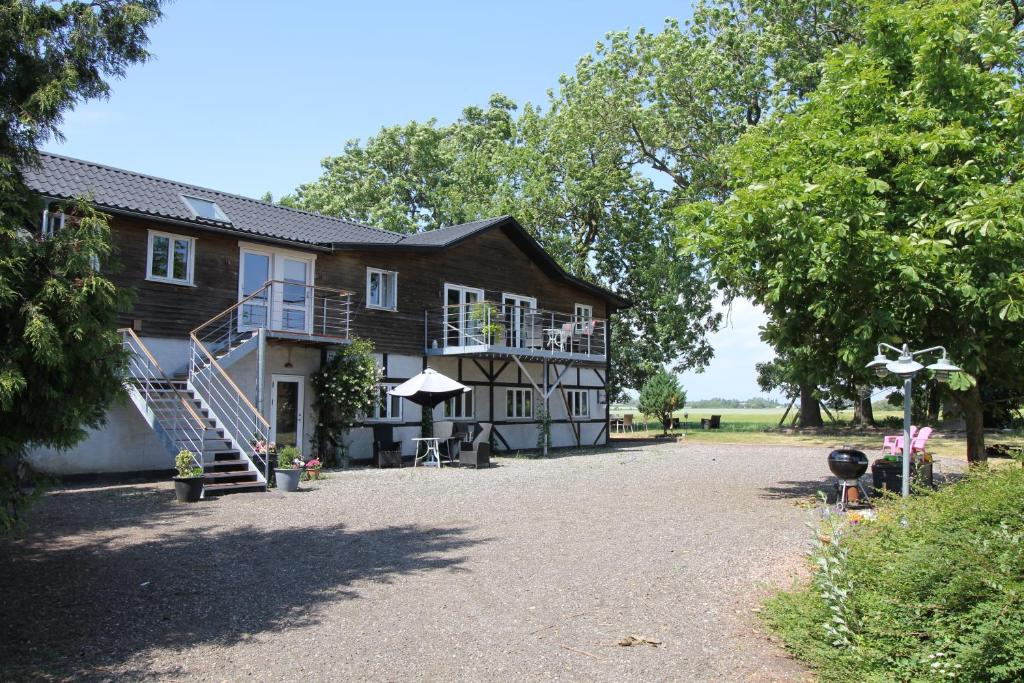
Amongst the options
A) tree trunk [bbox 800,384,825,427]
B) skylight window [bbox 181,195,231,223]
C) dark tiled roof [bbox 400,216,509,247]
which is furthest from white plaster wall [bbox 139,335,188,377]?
tree trunk [bbox 800,384,825,427]

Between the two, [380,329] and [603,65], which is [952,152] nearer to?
[380,329]

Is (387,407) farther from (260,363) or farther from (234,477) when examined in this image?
(234,477)

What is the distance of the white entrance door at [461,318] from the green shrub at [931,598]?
16.1 meters

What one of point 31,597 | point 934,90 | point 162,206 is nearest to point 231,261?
point 162,206

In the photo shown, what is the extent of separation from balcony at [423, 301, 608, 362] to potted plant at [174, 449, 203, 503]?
9239 millimetres

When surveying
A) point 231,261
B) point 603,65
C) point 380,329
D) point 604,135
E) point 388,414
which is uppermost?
point 603,65

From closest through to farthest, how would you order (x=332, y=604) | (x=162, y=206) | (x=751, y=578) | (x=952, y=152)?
(x=332, y=604) → (x=751, y=578) → (x=952, y=152) → (x=162, y=206)

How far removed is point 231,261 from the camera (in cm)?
1741

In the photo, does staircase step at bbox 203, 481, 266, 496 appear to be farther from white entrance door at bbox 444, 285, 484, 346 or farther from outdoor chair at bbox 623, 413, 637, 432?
outdoor chair at bbox 623, 413, 637, 432

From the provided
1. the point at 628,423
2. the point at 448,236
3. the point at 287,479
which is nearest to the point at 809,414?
the point at 628,423

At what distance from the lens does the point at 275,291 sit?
1814 cm

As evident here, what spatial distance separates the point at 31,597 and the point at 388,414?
14.4 m

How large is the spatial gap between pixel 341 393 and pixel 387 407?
269cm

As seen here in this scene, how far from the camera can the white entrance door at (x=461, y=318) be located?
70.7 feet
